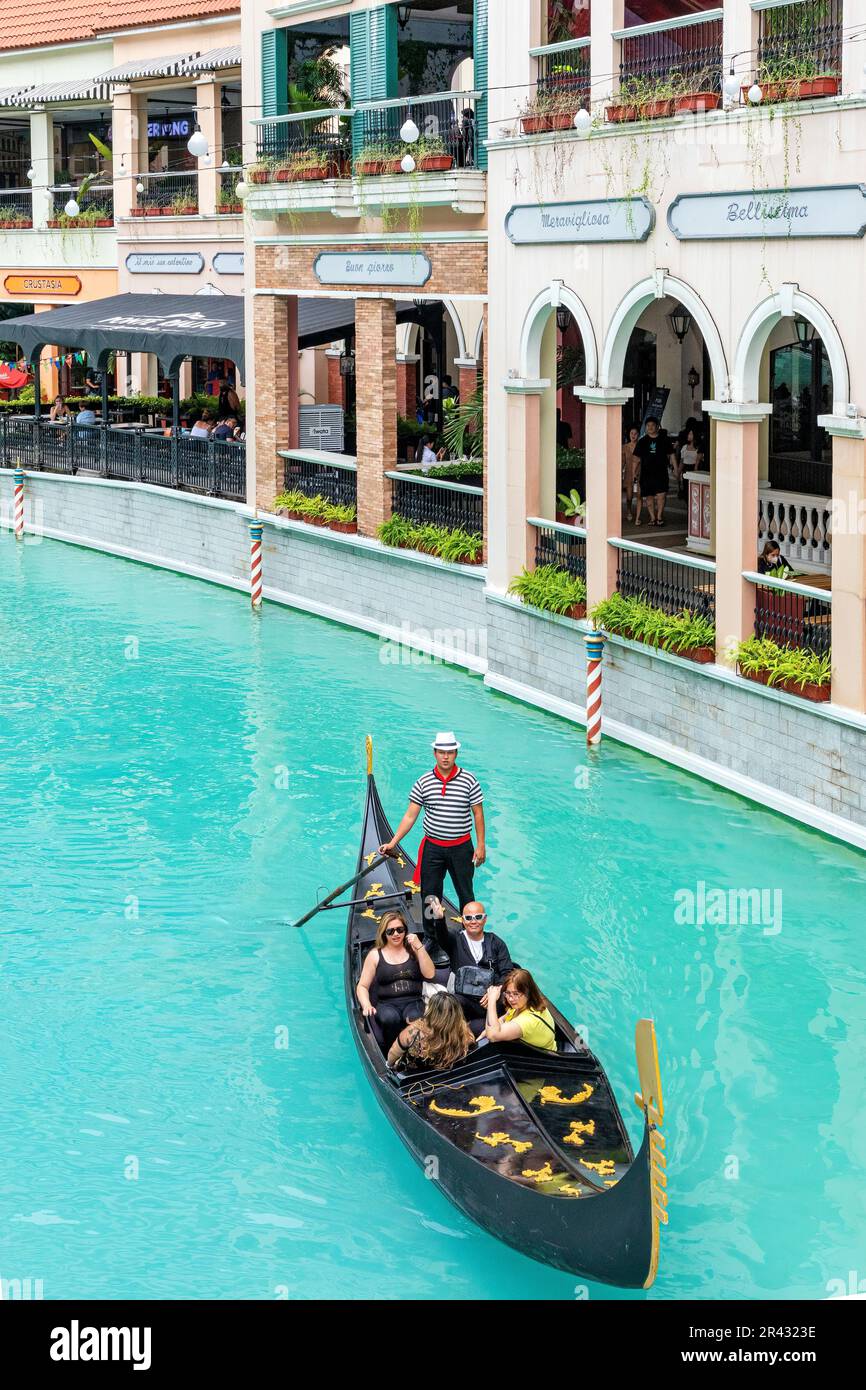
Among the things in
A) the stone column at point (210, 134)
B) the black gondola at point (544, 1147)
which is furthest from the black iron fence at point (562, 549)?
the stone column at point (210, 134)

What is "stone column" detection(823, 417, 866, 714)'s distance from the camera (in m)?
16.2

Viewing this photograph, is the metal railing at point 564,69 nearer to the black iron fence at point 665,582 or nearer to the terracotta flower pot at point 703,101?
the terracotta flower pot at point 703,101

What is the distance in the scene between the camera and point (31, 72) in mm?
42094

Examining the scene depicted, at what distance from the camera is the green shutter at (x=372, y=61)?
81.5 ft

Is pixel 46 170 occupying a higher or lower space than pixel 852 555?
higher

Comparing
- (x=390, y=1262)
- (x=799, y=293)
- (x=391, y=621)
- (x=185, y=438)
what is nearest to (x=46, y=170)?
(x=185, y=438)

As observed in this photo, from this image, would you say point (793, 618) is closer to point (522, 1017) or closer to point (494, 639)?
point (494, 639)

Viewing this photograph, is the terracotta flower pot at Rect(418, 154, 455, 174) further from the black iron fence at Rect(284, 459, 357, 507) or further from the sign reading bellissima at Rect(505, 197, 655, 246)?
the black iron fence at Rect(284, 459, 357, 507)

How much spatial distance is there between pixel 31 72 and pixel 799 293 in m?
29.8

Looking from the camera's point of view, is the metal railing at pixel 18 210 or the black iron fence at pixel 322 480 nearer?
the black iron fence at pixel 322 480

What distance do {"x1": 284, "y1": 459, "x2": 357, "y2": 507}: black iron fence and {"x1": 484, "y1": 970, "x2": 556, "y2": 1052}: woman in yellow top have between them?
1598cm

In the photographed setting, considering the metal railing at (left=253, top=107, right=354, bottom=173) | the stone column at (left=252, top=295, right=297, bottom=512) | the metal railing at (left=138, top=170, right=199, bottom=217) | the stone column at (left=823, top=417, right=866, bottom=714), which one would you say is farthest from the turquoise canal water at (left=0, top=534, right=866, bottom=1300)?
the metal railing at (left=138, top=170, right=199, bottom=217)

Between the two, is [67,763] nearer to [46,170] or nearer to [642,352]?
[642,352]

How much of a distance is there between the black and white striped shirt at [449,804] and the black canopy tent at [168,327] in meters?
16.1
